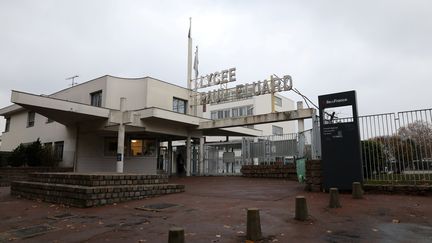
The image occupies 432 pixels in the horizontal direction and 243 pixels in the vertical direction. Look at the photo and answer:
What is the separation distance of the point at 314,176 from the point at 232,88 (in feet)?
48.9

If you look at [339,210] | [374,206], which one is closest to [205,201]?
[339,210]

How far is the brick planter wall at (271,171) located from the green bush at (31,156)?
12970mm

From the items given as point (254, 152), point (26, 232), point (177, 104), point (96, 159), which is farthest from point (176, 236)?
point (177, 104)

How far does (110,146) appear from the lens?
24.6 m

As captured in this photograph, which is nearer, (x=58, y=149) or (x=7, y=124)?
(x=58, y=149)

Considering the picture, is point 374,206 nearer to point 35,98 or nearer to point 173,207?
point 173,207

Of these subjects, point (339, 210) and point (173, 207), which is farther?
point (173, 207)

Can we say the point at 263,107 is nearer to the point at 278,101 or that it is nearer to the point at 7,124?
the point at 278,101

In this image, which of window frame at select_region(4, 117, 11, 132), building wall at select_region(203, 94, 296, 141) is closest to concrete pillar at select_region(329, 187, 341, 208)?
window frame at select_region(4, 117, 11, 132)

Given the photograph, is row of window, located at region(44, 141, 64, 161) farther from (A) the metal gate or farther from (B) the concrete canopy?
(A) the metal gate

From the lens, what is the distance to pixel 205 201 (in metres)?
10.4

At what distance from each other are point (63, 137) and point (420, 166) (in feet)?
75.1

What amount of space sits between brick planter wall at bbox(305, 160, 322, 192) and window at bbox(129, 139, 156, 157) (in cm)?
1591

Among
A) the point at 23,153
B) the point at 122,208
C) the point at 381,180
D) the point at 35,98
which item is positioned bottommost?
the point at 122,208
